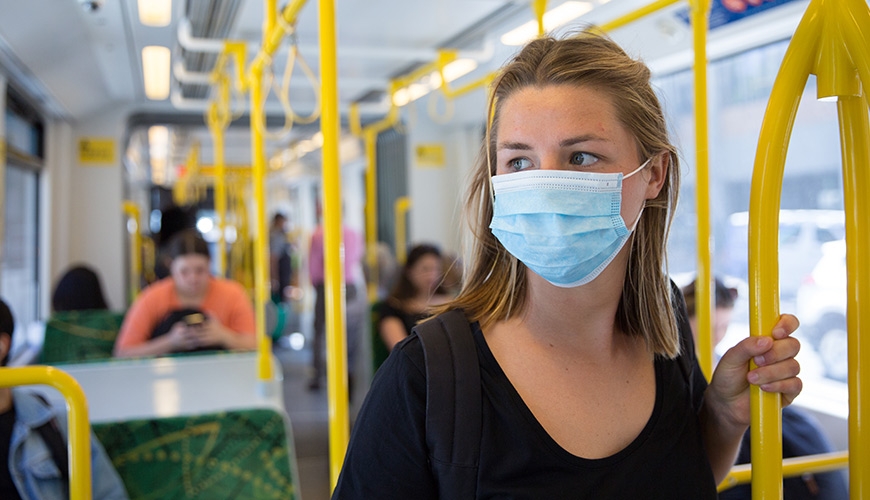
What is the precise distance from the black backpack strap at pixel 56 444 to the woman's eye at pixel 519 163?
4.77ft

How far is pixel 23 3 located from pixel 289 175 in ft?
42.3

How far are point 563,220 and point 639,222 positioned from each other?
25 centimetres

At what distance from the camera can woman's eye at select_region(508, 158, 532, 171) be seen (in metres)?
1.03

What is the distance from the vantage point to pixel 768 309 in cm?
100

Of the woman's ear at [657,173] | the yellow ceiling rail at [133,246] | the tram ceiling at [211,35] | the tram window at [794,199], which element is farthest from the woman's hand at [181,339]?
the yellow ceiling rail at [133,246]

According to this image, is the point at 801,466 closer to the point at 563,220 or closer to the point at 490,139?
the point at 563,220

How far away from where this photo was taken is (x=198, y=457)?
2.01 meters

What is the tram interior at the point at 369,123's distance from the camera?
12.5 ft

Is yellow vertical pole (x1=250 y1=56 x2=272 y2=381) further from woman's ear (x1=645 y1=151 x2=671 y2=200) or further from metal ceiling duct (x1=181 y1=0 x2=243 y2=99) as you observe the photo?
metal ceiling duct (x1=181 y1=0 x2=243 y2=99)

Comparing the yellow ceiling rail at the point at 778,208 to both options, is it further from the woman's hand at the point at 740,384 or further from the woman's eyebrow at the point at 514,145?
the woman's eyebrow at the point at 514,145

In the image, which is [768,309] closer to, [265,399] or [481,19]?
[265,399]

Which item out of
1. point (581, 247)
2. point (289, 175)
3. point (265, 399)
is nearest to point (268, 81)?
point (265, 399)

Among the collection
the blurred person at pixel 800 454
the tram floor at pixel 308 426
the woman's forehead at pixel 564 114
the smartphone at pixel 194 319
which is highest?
the woman's forehead at pixel 564 114

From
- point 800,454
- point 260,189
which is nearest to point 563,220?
point 800,454
